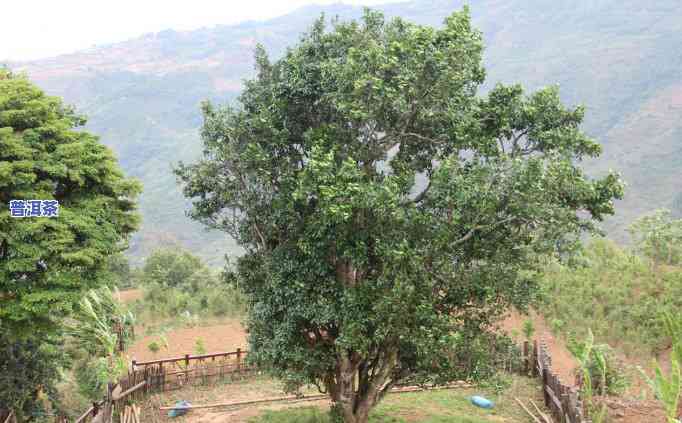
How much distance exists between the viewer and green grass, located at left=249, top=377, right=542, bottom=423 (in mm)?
15203

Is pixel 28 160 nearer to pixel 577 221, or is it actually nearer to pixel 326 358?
pixel 326 358

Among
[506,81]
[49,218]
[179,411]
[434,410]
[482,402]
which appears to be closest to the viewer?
[49,218]

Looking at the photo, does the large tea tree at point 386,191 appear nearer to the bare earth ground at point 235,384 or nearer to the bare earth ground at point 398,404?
the bare earth ground at point 235,384

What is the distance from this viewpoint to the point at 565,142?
10227 millimetres

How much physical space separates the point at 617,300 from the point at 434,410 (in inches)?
418

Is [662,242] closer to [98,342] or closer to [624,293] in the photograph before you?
[624,293]

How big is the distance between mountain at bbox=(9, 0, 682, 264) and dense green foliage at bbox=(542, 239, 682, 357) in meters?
22.4

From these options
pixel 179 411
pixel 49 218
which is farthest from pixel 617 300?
pixel 49 218

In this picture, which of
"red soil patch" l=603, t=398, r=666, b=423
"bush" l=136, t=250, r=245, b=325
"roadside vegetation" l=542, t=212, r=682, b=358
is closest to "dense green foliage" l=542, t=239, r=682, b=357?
"roadside vegetation" l=542, t=212, r=682, b=358

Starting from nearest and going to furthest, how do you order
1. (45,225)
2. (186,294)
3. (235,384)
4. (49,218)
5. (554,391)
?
1. (45,225)
2. (49,218)
3. (554,391)
4. (235,384)
5. (186,294)

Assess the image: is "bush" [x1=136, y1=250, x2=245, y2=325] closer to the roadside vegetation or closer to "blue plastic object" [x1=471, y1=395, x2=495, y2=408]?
"blue plastic object" [x1=471, y1=395, x2=495, y2=408]

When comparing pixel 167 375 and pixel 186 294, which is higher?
pixel 186 294

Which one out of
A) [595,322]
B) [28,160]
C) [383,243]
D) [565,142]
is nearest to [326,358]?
[383,243]

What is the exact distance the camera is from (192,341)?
24.1 meters
